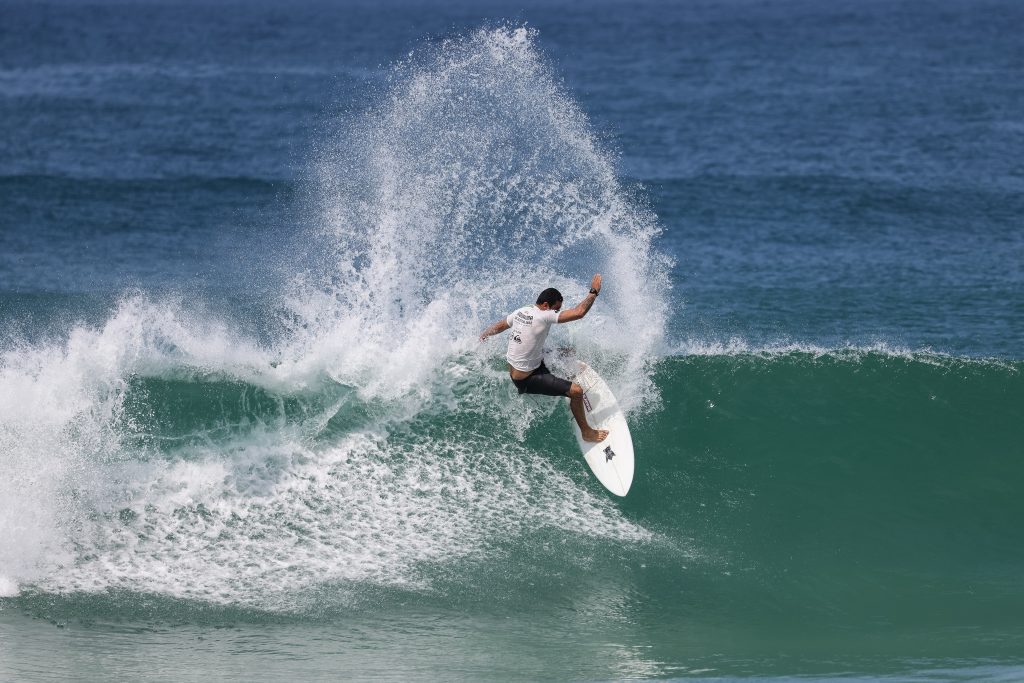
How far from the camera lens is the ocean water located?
34.0 ft

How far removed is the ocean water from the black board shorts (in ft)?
3.12

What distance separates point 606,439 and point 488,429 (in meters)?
1.29

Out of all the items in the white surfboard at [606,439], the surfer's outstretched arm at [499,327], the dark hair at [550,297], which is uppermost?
the dark hair at [550,297]

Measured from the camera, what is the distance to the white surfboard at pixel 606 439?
39.3 ft

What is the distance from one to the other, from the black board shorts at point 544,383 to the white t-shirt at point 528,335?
9cm

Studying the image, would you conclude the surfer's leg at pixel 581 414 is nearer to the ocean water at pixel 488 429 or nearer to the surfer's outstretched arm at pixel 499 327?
the ocean water at pixel 488 429

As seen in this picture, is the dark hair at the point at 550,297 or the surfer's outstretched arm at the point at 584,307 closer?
the surfer's outstretched arm at the point at 584,307

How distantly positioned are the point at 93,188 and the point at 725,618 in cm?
1946

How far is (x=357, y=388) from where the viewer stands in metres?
13.2

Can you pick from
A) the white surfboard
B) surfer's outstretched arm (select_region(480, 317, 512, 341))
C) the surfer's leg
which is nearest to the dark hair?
surfer's outstretched arm (select_region(480, 317, 512, 341))

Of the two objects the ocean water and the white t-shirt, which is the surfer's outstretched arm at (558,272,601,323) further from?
the ocean water

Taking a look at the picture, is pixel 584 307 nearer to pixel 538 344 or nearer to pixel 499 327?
pixel 538 344

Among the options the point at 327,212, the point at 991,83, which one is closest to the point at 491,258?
the point at 327,212

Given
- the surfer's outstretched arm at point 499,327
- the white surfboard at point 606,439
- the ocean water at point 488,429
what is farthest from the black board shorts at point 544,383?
the ocean water at point 488,429
